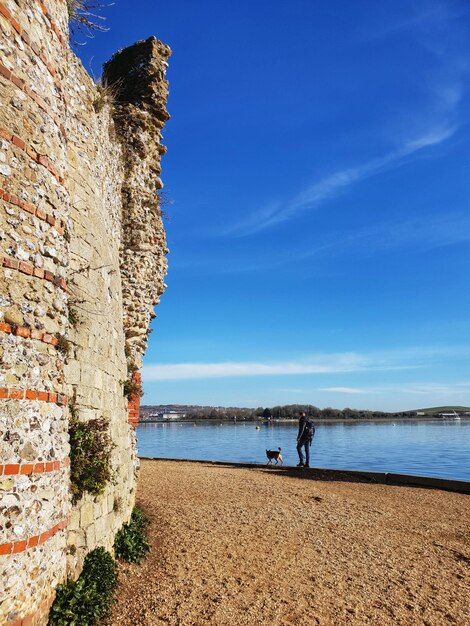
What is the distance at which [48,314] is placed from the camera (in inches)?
187

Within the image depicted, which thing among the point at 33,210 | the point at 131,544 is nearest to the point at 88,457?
the point at 131,544

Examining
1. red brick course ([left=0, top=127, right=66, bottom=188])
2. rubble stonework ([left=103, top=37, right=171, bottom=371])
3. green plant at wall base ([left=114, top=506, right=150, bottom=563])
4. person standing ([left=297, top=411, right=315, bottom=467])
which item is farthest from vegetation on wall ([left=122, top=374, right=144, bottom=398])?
person standing ([left=297, top=411, right=315, bottom=467])

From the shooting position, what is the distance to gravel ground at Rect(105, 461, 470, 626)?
5965 millimetres

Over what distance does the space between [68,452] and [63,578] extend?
1.22 meters

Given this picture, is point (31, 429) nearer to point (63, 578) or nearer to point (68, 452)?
point (68, 452)

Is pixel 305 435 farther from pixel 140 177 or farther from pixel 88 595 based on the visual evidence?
pixel 88 595

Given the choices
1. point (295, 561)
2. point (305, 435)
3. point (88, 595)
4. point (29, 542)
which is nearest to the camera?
point (29, 542)

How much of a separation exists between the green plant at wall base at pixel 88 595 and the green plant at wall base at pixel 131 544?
2.40 feet

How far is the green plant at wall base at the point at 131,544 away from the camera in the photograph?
7.02m

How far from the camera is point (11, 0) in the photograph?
457cm

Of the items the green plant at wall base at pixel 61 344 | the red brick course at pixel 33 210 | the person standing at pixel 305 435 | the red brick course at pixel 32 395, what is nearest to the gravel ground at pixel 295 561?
the red brick course at pixel 32 395

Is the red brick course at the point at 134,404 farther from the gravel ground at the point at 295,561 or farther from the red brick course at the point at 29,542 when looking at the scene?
the red brick course at the point at 29,542

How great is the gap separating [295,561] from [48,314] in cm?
555

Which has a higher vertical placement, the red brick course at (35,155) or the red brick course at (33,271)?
the red brick course at (35,155)
